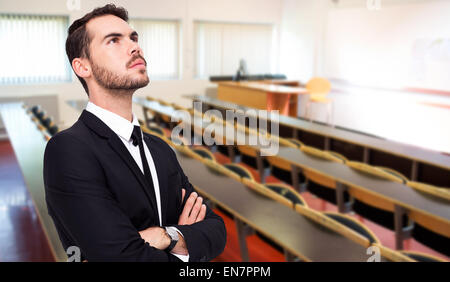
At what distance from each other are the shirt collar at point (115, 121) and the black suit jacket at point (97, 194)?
1 centimetres

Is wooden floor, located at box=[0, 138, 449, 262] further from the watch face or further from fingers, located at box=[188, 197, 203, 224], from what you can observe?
the watch face

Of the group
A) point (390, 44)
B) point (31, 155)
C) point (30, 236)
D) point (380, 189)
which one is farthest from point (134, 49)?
point (390, 44)

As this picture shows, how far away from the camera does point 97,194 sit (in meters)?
0.75

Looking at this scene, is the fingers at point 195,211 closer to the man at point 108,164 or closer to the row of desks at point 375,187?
the man at point 108,164

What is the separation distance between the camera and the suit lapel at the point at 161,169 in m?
0.85

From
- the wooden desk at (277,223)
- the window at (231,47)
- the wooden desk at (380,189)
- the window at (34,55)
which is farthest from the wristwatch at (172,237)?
the window at (231,47)

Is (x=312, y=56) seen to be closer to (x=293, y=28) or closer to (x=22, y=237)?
(x=293, y=28)

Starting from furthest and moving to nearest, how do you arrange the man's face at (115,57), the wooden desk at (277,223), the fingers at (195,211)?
the wooden desk at (277,223)
the fingers at (195,211)
the man's face at (115,57)

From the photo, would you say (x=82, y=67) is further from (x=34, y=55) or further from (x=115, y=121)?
(x=34, y=55)

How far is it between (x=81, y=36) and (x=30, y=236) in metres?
3.67

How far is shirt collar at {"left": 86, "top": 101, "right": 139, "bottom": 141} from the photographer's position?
0.76 meters

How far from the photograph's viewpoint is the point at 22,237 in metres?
3.80
